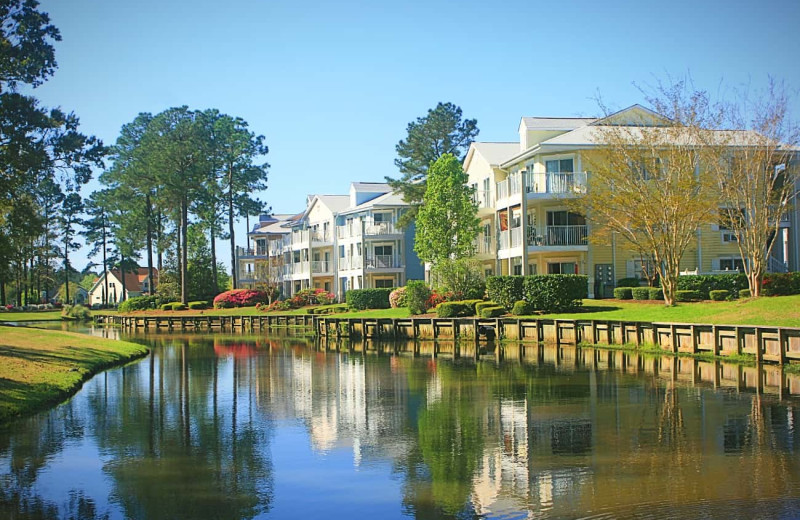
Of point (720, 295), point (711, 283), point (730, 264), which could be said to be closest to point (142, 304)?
point (730, 264)

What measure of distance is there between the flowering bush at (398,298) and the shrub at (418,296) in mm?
6271

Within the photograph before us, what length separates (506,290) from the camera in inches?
1921

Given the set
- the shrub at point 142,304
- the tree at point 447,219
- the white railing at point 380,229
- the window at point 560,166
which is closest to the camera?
the window at point 560,166

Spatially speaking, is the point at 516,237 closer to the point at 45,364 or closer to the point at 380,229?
the point at 380,229

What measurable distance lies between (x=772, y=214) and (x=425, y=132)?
4091cm

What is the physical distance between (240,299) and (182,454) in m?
67.7

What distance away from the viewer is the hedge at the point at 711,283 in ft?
144

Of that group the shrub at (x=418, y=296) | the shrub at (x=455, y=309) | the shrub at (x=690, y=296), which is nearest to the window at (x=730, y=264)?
the shrub at (x=690, y=296)

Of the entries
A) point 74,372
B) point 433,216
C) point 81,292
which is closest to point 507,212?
point 433,216

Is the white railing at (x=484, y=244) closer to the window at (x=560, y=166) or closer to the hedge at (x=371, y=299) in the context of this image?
the hedge at (x=371, y=299)

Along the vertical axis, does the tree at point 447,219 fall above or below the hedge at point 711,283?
above

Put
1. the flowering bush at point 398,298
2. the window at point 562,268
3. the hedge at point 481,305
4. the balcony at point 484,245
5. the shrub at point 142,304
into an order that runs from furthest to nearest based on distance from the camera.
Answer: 1. the shrub at point 142,304
2. the flowering bush at point 398,298
3. the balcony at point 484,245
4. the window at point 562,268
5. the hedge at point 481,305

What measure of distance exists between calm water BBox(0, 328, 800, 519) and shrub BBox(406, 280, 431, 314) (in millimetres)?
22738

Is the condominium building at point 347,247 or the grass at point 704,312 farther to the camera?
the condominium building at point 347,247
